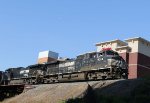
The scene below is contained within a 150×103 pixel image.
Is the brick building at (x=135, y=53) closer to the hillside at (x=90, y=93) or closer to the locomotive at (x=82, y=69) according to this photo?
the locomotive at (x=82, y=69)

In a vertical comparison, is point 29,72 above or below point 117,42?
below

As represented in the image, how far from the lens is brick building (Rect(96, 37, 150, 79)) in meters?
64.7

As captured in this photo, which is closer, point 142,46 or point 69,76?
point 69,76

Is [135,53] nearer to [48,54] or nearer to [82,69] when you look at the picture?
[48,54]

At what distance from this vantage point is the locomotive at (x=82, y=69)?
29.8 meters

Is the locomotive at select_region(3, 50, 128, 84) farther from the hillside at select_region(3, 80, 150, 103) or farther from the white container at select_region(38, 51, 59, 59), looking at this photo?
the white container at select_region(38, 51, 59, 59)

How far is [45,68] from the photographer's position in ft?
126

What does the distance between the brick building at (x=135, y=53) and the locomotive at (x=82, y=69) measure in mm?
29595

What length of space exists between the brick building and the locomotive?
29595 mm

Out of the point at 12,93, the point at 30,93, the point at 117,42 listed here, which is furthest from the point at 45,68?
the point at 117,42

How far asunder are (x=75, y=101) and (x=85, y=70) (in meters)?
13.6

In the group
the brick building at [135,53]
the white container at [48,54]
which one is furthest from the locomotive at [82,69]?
the white container at [48,54]

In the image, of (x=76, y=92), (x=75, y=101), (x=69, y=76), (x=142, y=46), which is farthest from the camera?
(x=142, y=46)

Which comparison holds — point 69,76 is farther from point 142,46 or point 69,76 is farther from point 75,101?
point 142,46
